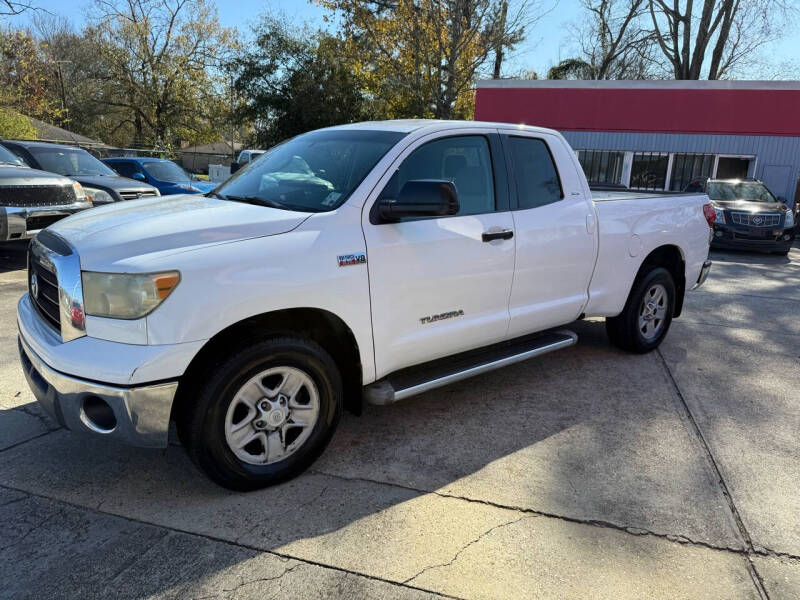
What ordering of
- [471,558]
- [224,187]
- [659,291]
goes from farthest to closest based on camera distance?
[659,291] → [224,187] → [471,558]

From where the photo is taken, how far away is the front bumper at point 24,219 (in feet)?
24.3

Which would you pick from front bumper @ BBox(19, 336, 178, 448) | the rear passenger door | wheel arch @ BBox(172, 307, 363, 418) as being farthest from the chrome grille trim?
the rear passenger door

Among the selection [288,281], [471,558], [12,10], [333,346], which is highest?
[12,10]

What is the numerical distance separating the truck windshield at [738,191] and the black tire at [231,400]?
43.7 feet

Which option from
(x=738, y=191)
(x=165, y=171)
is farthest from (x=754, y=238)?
(x=165, y=171)

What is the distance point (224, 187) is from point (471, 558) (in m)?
2.78

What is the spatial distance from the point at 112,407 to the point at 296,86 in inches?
1214

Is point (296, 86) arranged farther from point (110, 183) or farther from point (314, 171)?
point (314, 171)

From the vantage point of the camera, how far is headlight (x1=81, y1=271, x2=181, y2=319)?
259 centimetres

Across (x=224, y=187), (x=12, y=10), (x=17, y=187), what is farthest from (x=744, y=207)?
(x=12, y=10)

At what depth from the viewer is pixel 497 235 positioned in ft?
12.5

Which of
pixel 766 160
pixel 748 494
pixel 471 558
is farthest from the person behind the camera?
pixel 766 160

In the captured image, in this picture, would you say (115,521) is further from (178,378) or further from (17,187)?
(17,187)

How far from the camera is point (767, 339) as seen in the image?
618cm
